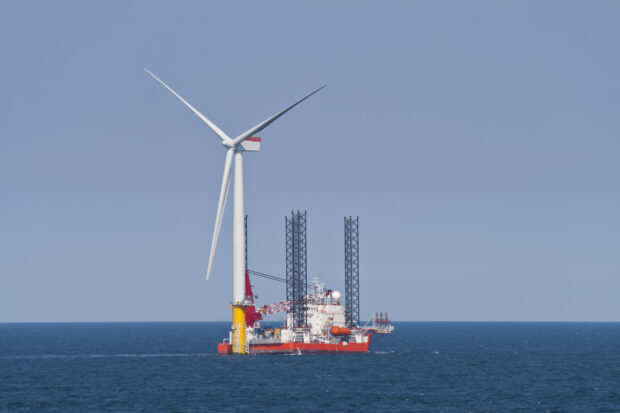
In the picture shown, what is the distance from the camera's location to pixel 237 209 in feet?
437

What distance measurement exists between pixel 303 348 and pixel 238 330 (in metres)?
16.6

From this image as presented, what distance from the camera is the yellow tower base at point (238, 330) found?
132 m

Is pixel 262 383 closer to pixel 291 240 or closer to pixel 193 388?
pixel 193 388

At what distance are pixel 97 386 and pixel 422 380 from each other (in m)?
38.4

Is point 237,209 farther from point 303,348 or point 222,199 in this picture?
point 303,348

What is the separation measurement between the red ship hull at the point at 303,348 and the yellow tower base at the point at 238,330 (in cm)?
357

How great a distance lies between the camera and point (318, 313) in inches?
5797

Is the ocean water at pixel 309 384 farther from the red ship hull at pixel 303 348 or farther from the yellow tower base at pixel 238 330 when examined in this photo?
the yellow tower base at pixel 238 330

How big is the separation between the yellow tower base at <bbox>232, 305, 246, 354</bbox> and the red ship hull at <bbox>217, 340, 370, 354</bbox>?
357cm

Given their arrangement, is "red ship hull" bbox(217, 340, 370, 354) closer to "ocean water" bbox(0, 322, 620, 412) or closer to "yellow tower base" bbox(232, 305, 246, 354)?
"ocean water" bbox(0, 322, 620, 412)

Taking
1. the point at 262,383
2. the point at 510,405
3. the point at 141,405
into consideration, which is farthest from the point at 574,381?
the point at 141,405

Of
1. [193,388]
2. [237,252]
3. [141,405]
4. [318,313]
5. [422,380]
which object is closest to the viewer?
[141,405]

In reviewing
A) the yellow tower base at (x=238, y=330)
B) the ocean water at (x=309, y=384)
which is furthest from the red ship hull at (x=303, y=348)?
the yellow tower base at (x=238, y=330)

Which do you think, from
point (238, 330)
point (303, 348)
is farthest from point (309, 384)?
point (303, 348)
